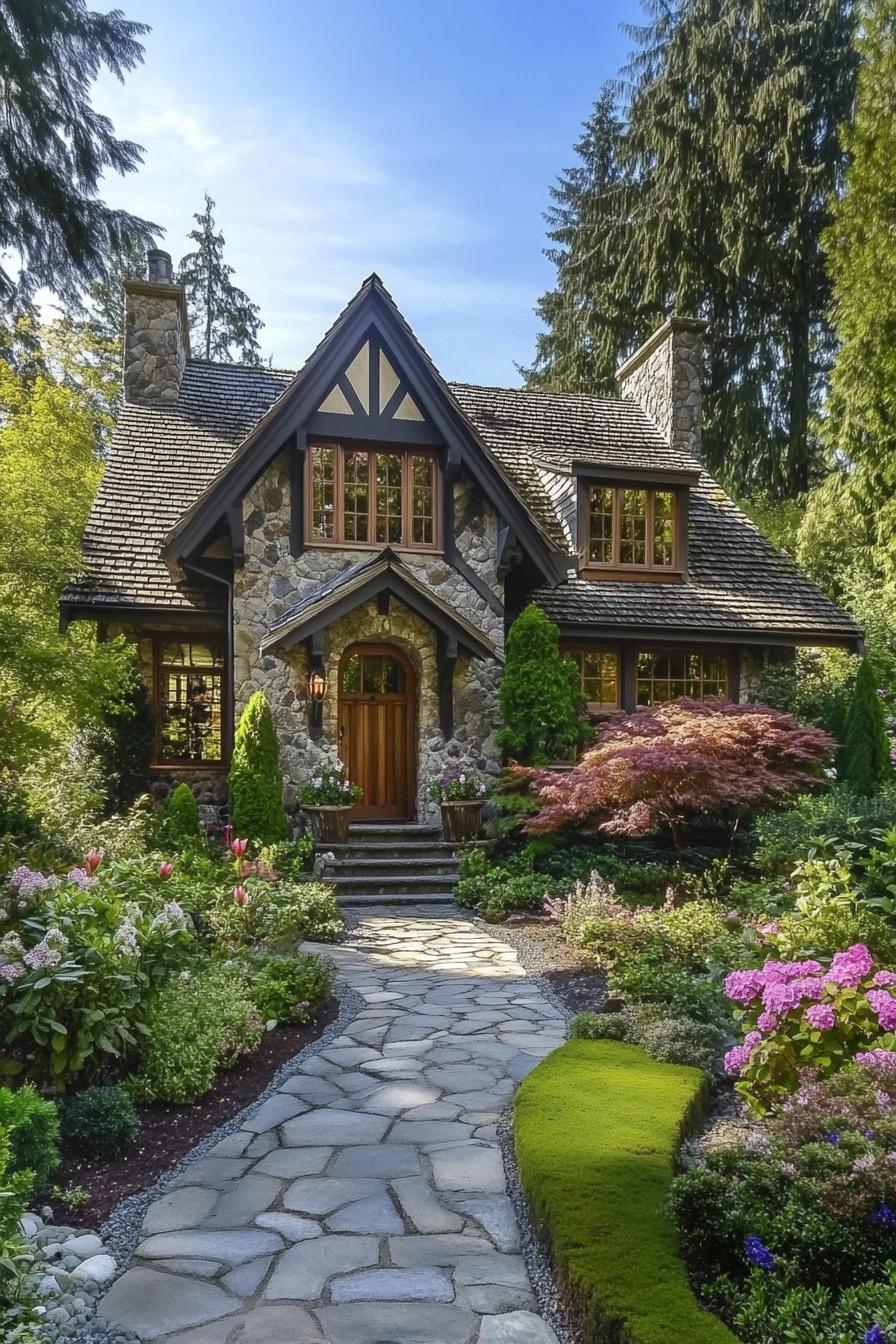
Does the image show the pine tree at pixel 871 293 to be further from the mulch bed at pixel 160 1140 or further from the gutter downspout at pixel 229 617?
the mulch bed at pixel 160 1140

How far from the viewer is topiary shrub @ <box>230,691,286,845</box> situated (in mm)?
11258

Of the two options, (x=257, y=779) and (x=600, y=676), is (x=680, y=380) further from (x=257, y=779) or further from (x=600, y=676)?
(x=257, y=779)

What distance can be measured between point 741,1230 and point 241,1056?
3295 mm

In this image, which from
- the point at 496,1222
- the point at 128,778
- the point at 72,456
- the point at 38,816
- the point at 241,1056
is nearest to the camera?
the point at 496,1222

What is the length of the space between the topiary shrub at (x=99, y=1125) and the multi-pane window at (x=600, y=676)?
11.0 meters

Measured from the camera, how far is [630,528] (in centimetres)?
1505

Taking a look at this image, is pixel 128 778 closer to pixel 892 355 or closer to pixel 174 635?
pixel 174 635

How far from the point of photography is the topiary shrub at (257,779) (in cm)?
1126

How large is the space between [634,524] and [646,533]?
0.24m

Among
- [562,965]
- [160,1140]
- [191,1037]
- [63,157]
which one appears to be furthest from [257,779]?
[63,157]

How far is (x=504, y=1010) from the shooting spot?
21.9 ft

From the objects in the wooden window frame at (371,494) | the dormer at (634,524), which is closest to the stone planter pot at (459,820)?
the wooden window frame at (371,494)

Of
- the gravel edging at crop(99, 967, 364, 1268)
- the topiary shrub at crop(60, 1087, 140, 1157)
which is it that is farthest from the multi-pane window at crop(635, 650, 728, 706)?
the topiary shrub at crop(60, 1087, 140, 1157)

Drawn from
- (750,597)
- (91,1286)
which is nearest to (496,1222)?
(91,1286)
